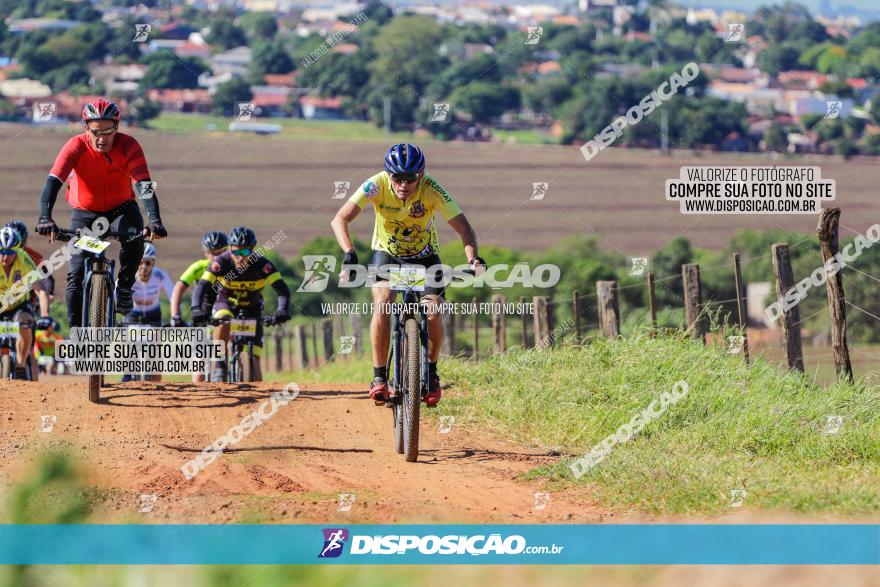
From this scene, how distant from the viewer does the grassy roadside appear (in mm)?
7223

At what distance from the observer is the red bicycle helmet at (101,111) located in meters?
10.0

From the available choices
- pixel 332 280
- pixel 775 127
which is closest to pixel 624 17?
pixel 775 127

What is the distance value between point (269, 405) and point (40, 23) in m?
107

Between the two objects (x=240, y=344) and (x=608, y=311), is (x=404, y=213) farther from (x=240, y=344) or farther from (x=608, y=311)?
(x=608, y=311)

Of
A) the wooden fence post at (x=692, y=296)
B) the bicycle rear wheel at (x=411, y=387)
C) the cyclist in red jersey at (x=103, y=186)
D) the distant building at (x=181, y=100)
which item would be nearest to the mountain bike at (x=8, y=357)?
the cyclist in red jersey at (x=103, y=186)

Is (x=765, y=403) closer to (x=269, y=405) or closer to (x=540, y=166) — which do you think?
(x=269, y=405)

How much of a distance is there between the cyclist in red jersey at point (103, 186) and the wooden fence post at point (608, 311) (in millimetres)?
5917

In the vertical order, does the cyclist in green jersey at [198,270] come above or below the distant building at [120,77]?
below

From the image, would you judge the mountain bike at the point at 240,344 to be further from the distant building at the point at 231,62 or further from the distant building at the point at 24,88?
the distant building at the point at 231,62

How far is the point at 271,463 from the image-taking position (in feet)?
16.8

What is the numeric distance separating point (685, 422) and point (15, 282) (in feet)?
23.9

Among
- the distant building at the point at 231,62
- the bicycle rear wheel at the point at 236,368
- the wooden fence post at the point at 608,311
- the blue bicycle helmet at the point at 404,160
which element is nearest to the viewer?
the blue bicycle helmet at the point at 404,160

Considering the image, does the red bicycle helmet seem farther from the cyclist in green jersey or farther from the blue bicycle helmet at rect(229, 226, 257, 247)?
the cyclist in green jersey

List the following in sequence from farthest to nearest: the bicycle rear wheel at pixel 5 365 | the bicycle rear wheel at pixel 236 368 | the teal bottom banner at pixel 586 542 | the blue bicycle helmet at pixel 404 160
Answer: the bicycle rear wheel at pixel 236 368
the bicycle rear wheel at pixel 5 365
the blue bicycle helmet at pixel 404 160
the teal bottom banner at pixel 586 542
